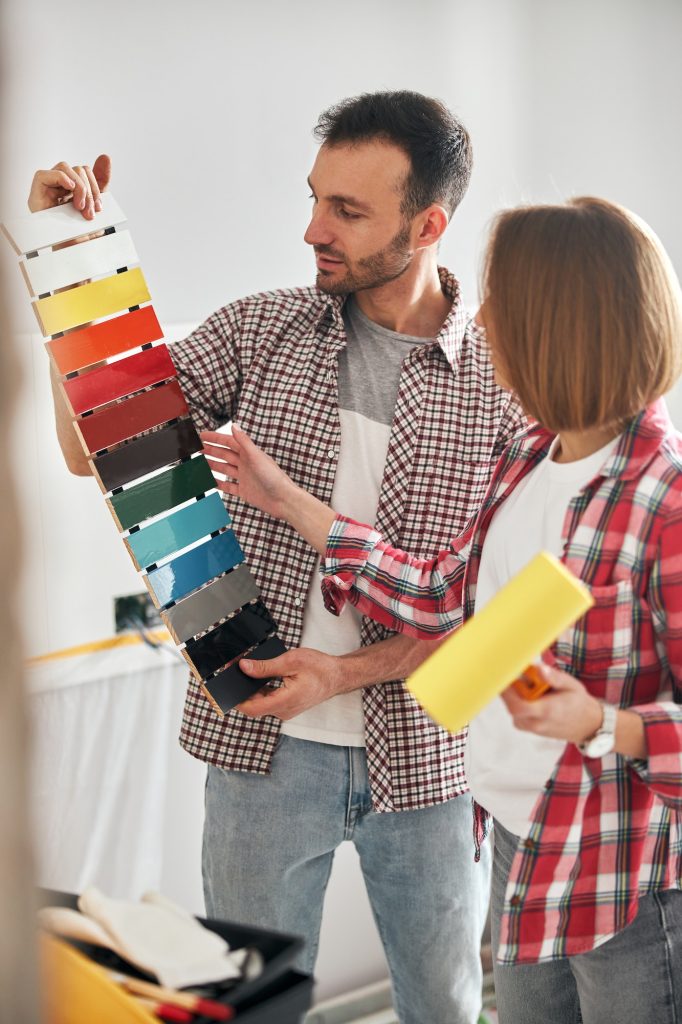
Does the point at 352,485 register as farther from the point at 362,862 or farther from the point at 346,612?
the point at 362,862

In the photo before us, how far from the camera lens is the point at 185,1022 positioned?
63 centimetres

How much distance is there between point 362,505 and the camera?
1647 millimetres

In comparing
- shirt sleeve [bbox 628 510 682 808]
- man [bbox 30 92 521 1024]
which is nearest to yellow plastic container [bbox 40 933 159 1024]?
shirt sleeve [bbox 628 510 682 808]

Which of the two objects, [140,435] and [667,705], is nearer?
[667,705]

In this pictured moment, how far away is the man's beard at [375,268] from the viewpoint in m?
1.65

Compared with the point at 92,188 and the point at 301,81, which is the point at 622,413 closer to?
the point at 92,188

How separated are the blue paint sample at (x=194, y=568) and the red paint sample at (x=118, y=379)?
0.24m

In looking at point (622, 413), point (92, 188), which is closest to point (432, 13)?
point (92, 188)

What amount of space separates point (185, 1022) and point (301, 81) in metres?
2.13

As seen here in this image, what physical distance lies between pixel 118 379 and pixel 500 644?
0.81m

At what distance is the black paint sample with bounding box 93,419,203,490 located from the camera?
138cm

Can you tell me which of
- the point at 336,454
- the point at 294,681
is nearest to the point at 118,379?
the point at 336,454

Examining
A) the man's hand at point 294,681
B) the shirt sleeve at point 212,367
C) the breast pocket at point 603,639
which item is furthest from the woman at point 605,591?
the shirt sleeve at point 212,367

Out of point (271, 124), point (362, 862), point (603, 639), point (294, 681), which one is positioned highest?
point (271, 124)
